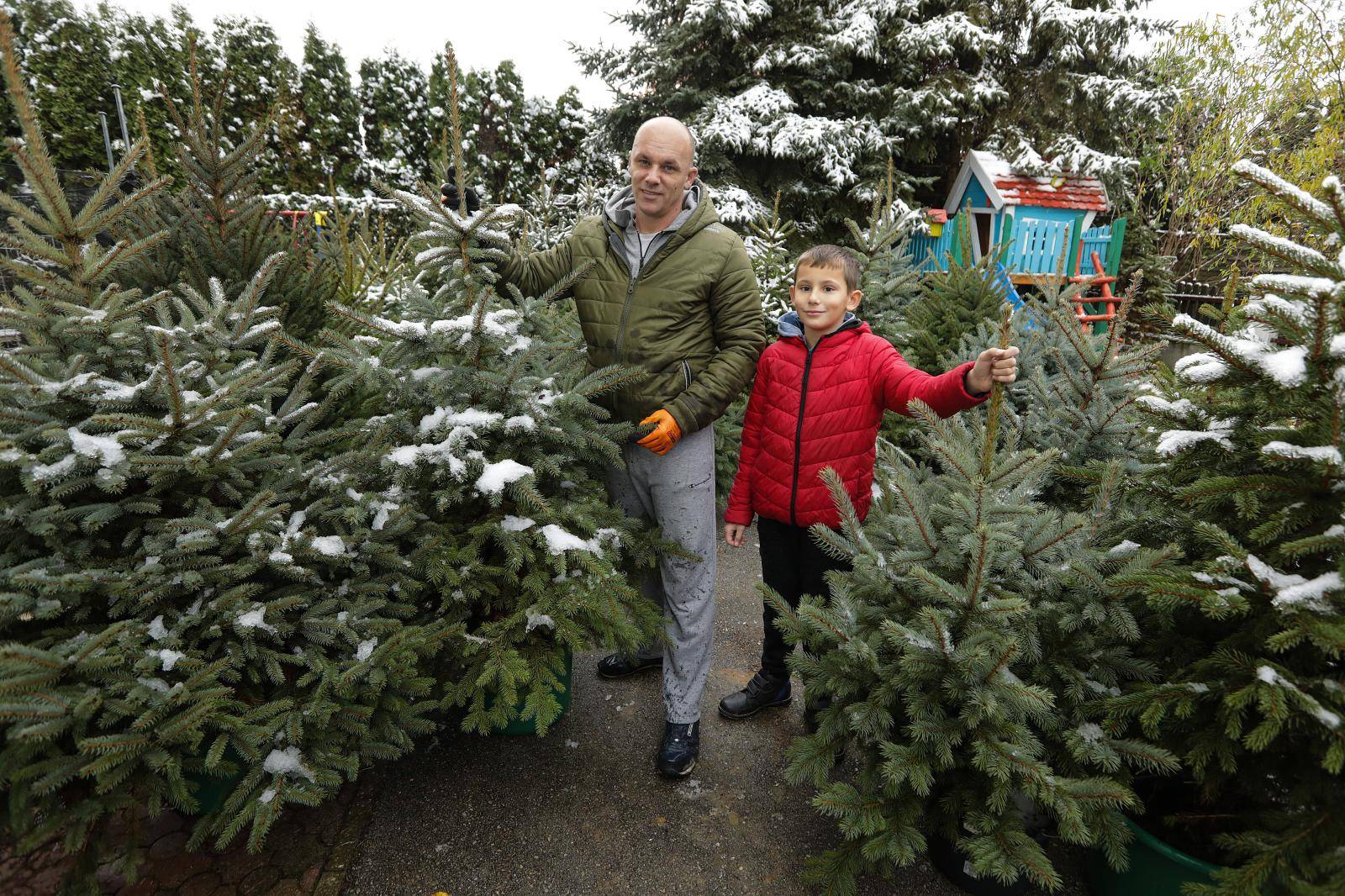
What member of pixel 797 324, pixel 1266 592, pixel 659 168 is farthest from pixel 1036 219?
pixel 1266 592

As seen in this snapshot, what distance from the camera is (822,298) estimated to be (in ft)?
8.00

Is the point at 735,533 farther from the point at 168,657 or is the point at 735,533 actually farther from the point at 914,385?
the point at 168,657

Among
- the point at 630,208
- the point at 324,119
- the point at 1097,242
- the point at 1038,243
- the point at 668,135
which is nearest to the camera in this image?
the point at 668,135

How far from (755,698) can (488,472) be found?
1.66 m

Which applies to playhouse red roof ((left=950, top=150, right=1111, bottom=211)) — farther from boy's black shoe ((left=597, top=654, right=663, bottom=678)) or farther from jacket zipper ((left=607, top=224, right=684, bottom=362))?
boy's black shoe ((left=597, top=654, right=663, bottom=678))

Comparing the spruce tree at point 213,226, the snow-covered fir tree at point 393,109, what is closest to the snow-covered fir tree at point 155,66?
the snow-covered fir tree at point 393,109

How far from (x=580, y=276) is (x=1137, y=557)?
207 cm

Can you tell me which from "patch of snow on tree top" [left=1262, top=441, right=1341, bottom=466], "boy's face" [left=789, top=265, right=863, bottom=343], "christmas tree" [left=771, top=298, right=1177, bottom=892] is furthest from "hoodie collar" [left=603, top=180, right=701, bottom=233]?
"patch of snow on tree top" [left=1262, top=441, right=1341, bottom=466]

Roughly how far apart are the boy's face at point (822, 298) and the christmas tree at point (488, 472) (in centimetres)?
74

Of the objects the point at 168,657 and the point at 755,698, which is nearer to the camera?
the point at 168,657

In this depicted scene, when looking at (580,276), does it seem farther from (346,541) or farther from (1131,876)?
(1131,876)

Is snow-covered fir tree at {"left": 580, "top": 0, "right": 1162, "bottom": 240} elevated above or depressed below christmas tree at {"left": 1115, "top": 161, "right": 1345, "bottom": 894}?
above

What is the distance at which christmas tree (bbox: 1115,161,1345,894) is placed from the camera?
1455mm

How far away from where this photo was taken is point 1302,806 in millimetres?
1530
